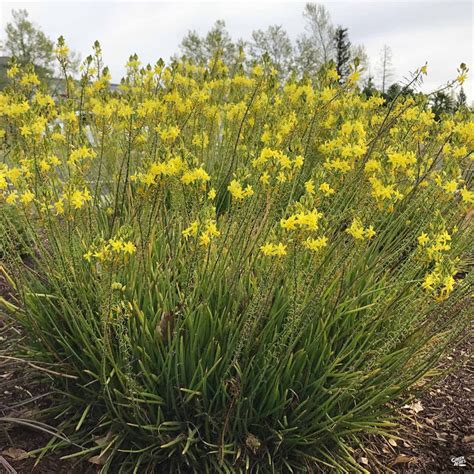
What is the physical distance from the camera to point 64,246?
262 centimetres

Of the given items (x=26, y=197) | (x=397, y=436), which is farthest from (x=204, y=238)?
(x=397, y=436)

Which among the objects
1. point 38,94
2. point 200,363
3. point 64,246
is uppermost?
point 38,94

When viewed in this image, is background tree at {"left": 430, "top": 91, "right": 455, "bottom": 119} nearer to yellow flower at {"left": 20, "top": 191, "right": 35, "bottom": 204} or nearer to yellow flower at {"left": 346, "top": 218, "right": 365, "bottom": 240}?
yellow flower at {"left": 346, "top": 218, "right": 365, "bottom": 240}

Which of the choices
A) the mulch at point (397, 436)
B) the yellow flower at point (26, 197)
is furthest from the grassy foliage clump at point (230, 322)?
the mulch at point (397, 436)

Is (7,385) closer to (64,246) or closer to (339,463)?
(64,246)

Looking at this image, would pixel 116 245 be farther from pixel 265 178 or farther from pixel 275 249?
pixel 265 178

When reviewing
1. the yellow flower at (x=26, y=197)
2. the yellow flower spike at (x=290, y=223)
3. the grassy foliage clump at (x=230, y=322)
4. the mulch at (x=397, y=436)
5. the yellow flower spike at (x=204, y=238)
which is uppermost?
the yellow flower spike at (x=290, y=223)

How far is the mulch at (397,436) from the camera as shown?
231 cm

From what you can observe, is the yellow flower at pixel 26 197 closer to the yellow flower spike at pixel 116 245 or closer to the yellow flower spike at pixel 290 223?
the yellow flower spike at pixel 116 245

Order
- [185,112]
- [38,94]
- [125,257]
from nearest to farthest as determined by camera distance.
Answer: [125,257] < [38,94] < [185,112]

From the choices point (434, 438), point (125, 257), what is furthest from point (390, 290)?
point (125, 257)

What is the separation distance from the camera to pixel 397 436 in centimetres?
260

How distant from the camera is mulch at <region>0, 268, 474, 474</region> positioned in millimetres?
2312

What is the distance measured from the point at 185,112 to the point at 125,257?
1.84 metres
